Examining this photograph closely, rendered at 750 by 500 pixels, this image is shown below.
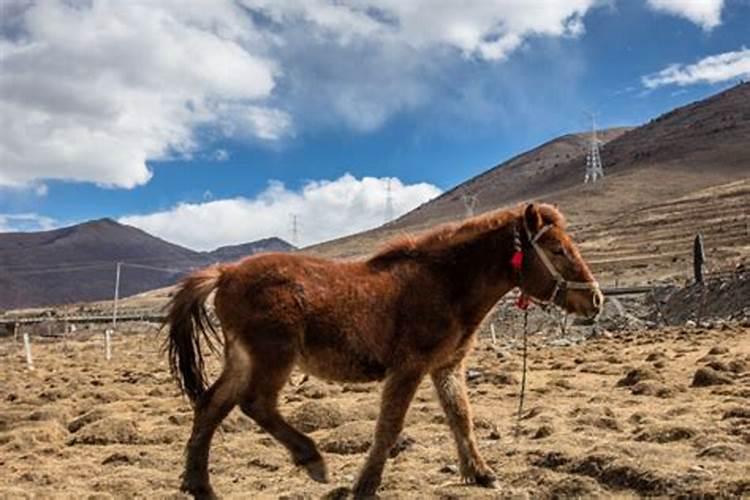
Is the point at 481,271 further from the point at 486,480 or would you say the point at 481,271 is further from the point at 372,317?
the point at 486,480

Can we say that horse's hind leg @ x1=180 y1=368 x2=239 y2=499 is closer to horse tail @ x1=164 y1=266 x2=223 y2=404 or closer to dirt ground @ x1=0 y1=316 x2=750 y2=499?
horse tail @ x1=164 y1=266 x2=223 y2=404

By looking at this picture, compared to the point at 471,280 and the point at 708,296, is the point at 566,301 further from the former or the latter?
the point at 708,296

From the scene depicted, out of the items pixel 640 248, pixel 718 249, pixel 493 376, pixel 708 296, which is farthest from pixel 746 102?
pixel 493 376

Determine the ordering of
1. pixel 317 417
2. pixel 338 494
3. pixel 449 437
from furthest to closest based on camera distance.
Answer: pixel 317 417 → pixel 449 437 → pixel 338 494

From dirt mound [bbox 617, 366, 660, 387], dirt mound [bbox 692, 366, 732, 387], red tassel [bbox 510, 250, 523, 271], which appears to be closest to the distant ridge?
dirt mound [bbox 617, 366, 660, 387]

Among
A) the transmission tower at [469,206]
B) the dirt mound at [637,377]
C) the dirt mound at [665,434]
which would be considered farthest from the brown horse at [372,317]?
the dirt mound at [637,377]

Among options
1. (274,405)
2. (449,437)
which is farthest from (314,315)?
(449,437)

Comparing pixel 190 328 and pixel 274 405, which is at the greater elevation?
pixel 190 328

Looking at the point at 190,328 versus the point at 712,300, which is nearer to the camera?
the point at 190,328

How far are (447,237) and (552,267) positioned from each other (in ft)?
3.44

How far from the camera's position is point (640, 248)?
75500 millimetres

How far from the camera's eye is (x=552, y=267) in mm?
7883

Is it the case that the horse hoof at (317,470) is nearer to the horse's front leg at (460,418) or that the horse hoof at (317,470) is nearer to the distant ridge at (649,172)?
the horse's front leg at (460,418)

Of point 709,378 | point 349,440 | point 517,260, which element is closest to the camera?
point 517,260
